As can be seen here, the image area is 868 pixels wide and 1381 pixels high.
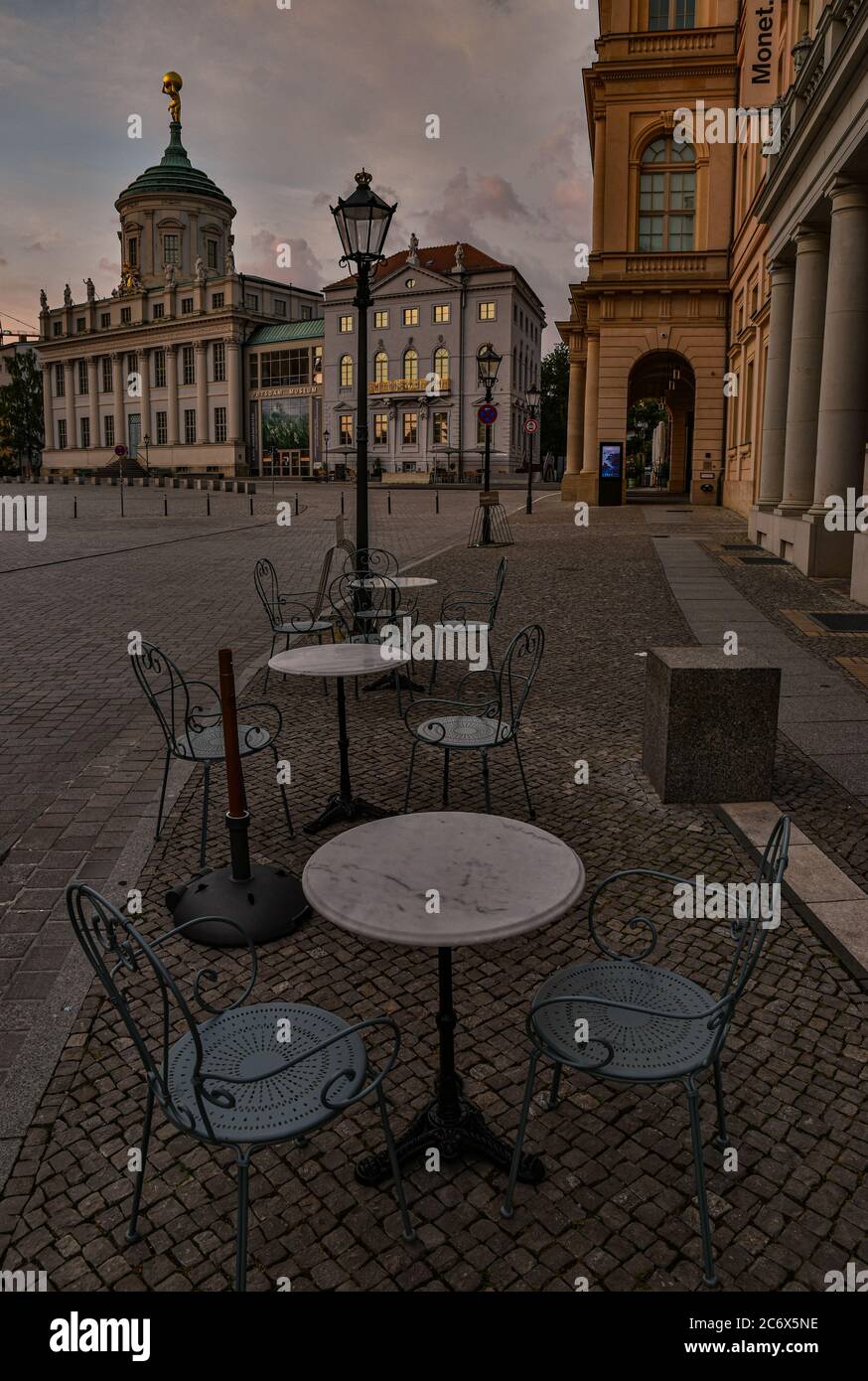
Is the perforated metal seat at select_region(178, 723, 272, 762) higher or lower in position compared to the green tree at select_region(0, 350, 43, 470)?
lower

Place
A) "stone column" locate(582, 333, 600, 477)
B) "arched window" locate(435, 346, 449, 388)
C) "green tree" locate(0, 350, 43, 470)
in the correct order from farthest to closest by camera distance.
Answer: "green tree" locate(0, 350, 43, 470)
"arched window" locate(435, 346, 449, 388)
"stone column" locate(582, 333, 600, 477)

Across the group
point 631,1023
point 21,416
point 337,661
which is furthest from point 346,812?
point 21,416

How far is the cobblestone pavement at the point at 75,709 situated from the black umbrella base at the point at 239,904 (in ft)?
1.78

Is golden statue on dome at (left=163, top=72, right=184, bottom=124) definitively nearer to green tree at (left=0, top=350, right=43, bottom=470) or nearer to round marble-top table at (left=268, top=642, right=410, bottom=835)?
green tree at (left=0, top=350, right=43, bottom=470)

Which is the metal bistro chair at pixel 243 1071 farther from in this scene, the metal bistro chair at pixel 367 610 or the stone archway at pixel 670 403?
the stone archway at pixel 670 403

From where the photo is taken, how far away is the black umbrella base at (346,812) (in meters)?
6.02

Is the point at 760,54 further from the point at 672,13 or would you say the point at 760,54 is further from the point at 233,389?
the point at 233,389

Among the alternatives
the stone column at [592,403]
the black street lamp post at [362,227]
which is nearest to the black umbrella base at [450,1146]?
the black street lamp post at [362,227]

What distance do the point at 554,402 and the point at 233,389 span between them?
2947 centimetres

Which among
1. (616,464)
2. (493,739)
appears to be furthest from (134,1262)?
(616,464)

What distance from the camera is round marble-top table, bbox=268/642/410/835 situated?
604 cm

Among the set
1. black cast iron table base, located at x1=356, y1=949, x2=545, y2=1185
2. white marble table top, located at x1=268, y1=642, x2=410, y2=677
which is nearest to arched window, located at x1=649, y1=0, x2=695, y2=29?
white marble table top, located at x1=268, y1=642, x2=410, y2=677

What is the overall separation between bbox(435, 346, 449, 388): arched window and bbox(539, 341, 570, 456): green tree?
35.6 ft

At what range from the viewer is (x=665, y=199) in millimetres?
36375
